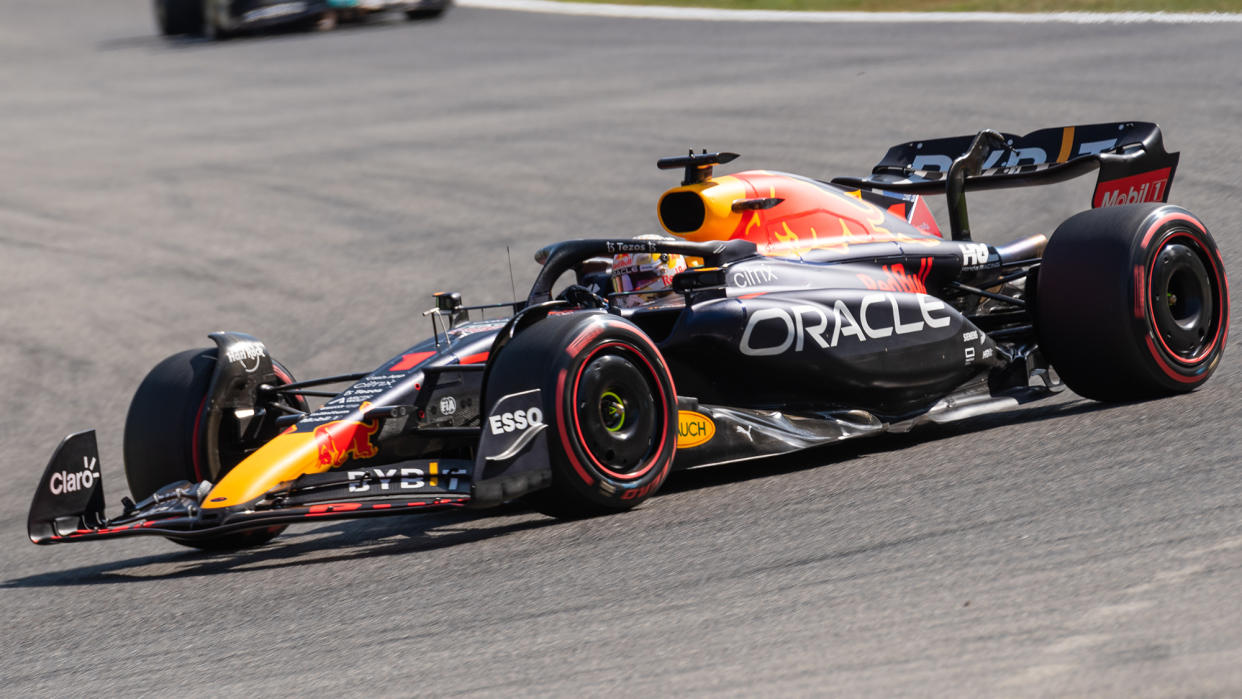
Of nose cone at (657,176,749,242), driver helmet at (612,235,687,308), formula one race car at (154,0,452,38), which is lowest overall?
driver helmet at (612,235,687,308)

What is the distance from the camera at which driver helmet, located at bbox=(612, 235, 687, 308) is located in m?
7.48

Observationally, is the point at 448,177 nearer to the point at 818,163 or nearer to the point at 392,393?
the point at 818,163

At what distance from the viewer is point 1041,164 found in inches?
343

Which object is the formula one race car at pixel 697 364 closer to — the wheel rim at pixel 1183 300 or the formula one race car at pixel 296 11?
the wheel rim at pixel 1183 300

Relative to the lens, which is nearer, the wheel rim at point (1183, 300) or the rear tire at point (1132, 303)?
the rear tire at point (1132, 303)

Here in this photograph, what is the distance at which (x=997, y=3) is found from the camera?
77.5 ft

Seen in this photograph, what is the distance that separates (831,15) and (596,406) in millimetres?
19279

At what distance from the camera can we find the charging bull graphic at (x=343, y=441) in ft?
21.2

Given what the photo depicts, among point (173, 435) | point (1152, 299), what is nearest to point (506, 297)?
point (173, 435)

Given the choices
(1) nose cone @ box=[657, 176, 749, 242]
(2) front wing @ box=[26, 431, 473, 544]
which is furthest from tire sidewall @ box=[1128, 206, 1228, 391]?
(2) front wing @ box=[26, 431, 473, 544]

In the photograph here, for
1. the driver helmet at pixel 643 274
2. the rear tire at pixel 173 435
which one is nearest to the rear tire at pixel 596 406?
the driver helmet at pixel 643 274

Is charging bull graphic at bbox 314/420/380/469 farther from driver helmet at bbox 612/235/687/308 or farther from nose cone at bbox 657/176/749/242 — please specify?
nose cone at bbox 657/176/749/242

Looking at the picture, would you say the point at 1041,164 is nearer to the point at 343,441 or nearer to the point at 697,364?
the point at 697,364

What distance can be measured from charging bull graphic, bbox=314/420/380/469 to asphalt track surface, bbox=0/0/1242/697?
1.41 ft
